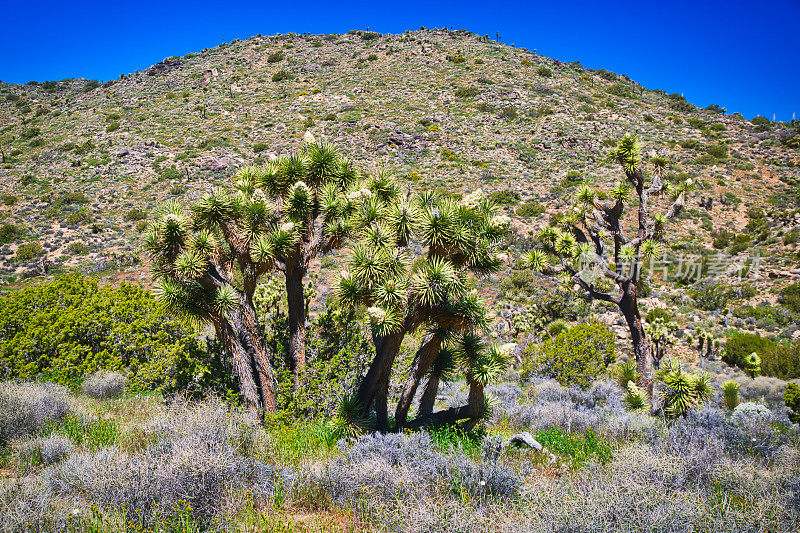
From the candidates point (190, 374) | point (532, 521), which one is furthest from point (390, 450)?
point (190, 374)

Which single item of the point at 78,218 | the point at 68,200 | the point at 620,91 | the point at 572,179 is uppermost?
the point at 620,91

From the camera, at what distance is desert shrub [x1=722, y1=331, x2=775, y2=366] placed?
44.5ft

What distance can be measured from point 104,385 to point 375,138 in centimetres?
2807

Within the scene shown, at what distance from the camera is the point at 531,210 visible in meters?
25.4

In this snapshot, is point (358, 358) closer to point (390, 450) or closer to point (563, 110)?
point (390, 450)

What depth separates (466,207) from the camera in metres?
5.52

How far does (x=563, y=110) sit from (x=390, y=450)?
127 ft

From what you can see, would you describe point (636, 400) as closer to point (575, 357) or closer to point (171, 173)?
point (575, 357)

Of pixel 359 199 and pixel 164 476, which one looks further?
pixel 359 199

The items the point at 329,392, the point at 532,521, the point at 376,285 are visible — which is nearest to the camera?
the point at 532,521

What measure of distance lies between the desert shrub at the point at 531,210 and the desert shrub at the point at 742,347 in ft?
40.9

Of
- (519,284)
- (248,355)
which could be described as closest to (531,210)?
(519,284)

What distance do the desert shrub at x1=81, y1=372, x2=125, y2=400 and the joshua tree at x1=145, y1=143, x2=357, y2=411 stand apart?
280 centimetres

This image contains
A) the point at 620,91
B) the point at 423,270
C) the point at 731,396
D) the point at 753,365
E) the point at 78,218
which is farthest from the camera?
the point at 620,91
